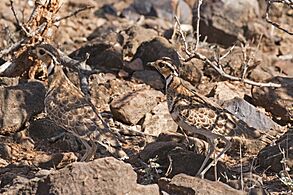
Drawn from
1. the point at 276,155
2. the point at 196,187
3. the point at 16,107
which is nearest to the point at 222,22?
the point at 16,107

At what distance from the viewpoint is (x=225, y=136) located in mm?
7250

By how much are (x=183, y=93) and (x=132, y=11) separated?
8.36m

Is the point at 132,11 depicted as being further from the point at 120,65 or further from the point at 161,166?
the point at 161,166

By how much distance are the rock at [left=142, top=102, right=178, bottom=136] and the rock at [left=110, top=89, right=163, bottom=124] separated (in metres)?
0.10

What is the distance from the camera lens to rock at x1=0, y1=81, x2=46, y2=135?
8.48 metres

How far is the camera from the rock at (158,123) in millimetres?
9094

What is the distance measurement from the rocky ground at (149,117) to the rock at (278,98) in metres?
0.01

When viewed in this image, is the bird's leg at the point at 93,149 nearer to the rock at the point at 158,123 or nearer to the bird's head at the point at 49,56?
the bird's head at the point at 49,56

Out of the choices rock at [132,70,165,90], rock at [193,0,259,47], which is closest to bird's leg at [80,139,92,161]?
rock at [132,70,165,90]

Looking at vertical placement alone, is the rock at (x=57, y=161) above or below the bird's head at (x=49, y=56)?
below

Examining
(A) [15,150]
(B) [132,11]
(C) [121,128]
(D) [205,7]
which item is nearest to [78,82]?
(C) [121,128]

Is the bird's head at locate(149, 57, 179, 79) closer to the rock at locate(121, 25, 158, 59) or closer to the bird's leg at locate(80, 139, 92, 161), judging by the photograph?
the bird's leg at locate(80, 139, 92, 161)

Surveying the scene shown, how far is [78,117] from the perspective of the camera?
7539 mm

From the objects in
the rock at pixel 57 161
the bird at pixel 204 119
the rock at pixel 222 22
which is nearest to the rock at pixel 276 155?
the bird at pixel 204 119
